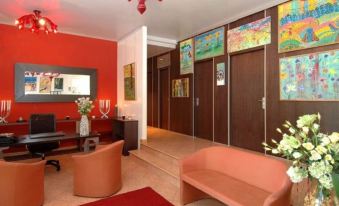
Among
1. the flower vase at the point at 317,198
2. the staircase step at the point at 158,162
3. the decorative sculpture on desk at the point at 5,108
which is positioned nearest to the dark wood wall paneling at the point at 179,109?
the staircase step at the point at 158,162

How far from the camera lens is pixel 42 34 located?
16.8ft

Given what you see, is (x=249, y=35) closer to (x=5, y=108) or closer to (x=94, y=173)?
(x=94, y=173)

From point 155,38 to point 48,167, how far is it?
3.98m

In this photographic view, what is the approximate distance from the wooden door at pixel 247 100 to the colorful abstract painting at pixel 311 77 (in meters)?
0.51

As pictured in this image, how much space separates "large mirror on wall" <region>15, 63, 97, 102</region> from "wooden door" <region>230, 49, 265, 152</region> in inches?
143

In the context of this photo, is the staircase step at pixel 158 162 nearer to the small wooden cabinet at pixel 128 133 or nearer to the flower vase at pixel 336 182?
the small wooden cabinet at pixel 128 133

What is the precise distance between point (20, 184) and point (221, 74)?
4090mm

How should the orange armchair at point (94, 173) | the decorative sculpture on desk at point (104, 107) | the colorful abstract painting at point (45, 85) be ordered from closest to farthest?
1. the orange armchair at point (94, 173)
2. the colorful abstract painting at point (45, 85)
3. the decorative sculpture on desk at point (104, 107)

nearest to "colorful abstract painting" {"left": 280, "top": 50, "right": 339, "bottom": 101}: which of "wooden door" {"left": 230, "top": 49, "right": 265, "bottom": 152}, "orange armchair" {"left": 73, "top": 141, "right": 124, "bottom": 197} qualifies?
"wooden door" {"left": 230, "top": 49, "right": 265, "bottom": 152}

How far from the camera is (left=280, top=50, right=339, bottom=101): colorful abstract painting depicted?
3.05 m

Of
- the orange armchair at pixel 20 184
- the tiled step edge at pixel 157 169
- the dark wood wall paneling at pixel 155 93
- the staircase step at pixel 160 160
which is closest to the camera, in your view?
the orange armchair at pixel 20 184

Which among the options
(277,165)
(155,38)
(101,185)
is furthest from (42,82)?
(277,165)

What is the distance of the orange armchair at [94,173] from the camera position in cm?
289

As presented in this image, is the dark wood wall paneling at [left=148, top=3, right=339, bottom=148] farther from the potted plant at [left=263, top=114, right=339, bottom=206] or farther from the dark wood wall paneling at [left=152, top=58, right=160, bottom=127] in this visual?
the potted plant at [left=263, top=114, right=339, bottom=206]
